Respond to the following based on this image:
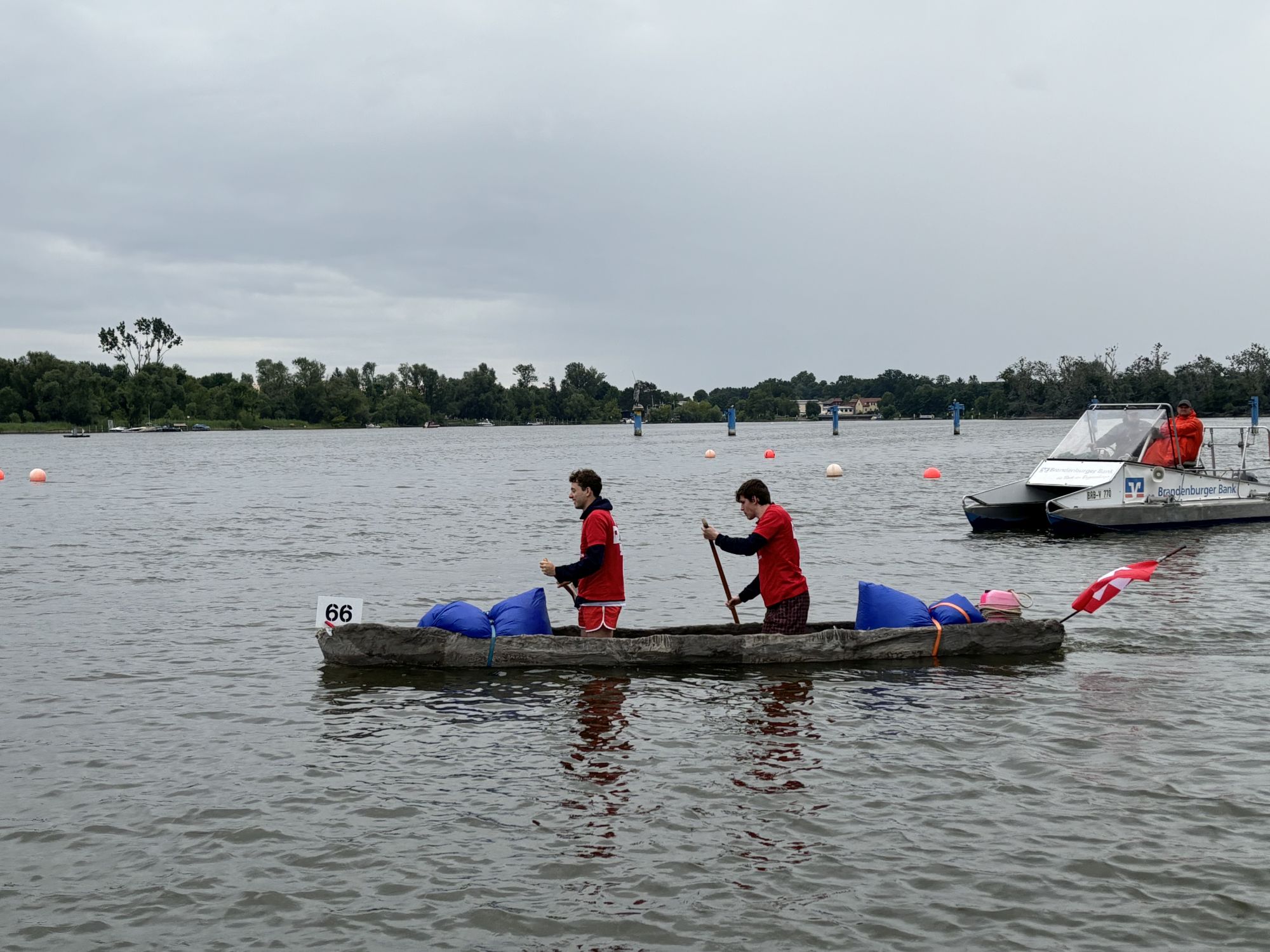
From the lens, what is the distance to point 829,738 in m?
9.86

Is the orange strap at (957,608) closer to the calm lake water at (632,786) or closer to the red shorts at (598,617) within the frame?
the calm lake water at (632,786)

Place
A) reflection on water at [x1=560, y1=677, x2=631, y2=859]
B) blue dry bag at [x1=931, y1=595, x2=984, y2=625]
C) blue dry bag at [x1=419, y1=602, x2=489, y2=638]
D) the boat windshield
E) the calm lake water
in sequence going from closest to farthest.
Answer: the calm lake water → reflection on water at [x1=560, y1=677, x2=631, y2=859] → blue dry bag at [x1=419, y1=602, x2=489, y2=638] → blue dry bag at [x1=931, y1=595, x2=984, y2=625] → the boat windshield

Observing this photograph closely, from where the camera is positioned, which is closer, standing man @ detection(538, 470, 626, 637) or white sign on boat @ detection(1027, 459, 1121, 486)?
standing man @ detection(538, 470, 626, 637)

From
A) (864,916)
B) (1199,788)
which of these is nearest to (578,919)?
(864,916)

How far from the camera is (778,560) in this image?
1225 centimetres

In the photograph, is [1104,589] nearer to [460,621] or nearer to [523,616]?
[523,616]

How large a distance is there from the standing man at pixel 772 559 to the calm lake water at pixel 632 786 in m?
0.65

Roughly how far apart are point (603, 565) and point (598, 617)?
0.71m

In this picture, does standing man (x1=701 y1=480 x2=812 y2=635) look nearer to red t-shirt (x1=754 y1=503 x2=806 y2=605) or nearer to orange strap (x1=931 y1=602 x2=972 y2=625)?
red t-shirt (x1=754 y1=503 x2=806 y2=605)

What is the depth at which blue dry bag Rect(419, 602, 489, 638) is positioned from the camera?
12523mm

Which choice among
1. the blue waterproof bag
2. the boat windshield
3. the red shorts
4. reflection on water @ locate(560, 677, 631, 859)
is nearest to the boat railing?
the boat windshield

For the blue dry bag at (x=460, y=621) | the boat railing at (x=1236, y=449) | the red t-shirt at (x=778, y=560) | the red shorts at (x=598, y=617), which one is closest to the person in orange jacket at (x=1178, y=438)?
the boat railing at (x=1236, y=449)

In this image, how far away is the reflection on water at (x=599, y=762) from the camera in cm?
780

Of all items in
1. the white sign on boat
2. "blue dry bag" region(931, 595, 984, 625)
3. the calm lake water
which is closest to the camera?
the calm lake water
